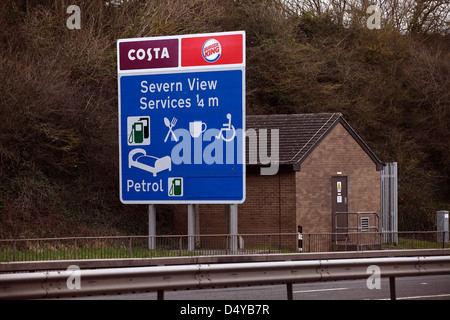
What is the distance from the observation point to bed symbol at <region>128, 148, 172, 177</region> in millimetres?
24984

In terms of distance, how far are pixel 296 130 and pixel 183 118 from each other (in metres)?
7.20

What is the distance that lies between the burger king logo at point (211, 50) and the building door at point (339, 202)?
8211mm

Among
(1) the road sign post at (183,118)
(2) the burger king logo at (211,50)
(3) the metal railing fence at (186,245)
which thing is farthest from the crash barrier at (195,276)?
(2) the burger king logo at (211,50)

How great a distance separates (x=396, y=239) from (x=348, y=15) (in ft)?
82.5

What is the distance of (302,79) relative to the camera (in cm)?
4384

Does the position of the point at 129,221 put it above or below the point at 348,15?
below

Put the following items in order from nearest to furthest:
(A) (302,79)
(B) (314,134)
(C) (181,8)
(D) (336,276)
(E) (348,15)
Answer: (D) (336,276) < (B) (314,134) < (C) (181,8) < (A) (302,79) < (E) (348,15)

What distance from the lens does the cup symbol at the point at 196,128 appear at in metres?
24.4

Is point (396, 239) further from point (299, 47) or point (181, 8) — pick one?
point (299, 47)

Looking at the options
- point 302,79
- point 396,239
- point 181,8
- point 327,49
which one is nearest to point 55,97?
Result: point 181,8

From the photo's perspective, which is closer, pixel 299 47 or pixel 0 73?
pixel 0 73

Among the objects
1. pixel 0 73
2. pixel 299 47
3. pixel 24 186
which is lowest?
pixel 24 186

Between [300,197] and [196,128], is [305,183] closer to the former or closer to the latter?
[300,197]

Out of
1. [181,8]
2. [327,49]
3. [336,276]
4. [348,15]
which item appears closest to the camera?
[336,276]
